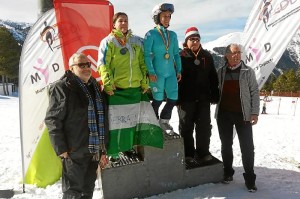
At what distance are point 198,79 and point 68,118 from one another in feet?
7.47

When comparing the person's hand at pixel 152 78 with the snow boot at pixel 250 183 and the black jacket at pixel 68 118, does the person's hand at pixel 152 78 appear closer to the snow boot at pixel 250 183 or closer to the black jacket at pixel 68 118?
the black jacket at pixel 68 118

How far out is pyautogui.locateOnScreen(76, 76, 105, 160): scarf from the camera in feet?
11.4

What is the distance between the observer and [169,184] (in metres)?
4.74

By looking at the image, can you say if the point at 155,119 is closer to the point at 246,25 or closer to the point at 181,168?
the point at 181,168

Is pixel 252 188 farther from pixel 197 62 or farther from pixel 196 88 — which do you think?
pixel 197 62

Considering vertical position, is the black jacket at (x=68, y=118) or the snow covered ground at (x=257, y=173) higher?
the black jacket at (x=68, y=118)

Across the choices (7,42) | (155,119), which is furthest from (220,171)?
(7,42)

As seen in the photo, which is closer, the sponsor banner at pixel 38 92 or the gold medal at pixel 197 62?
the gold medal at pixel 197 62

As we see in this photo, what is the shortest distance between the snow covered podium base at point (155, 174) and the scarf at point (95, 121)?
0.93 meters

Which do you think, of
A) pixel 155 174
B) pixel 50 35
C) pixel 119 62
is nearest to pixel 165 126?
pixel 155 174

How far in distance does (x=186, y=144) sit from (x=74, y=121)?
2.45 meters

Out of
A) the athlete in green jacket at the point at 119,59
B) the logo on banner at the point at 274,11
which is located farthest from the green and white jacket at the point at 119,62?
the logo on banner at the point at 274,11

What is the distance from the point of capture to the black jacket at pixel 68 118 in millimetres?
3287

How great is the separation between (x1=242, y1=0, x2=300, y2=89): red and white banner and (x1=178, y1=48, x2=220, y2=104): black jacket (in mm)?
1160
